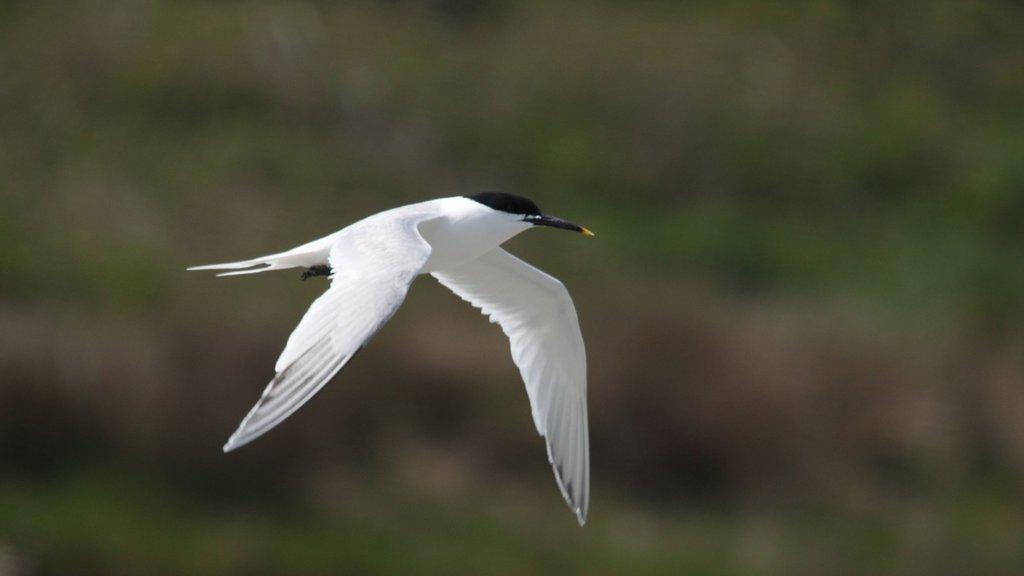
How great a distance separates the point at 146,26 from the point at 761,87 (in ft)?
17.8

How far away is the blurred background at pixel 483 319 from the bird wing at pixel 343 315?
4953 mm

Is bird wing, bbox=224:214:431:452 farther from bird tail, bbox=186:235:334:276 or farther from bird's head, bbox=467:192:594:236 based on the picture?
bird's head, bbox=467:192:594:236

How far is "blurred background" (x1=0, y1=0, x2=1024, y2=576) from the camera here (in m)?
11.2

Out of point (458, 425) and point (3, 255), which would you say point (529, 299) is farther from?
point (3, 255)

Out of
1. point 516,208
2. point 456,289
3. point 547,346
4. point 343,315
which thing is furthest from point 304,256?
point 547,346

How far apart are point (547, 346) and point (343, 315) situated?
2.16 meters

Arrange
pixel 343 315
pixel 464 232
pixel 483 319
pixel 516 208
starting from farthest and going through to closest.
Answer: pixel 483 319 < pixel 516 208 < pixel 464 232 < pixel 343 315

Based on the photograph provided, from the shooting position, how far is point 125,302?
11.9 metres

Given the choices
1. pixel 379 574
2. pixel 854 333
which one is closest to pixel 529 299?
pixel 379 574

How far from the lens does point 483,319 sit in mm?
11867

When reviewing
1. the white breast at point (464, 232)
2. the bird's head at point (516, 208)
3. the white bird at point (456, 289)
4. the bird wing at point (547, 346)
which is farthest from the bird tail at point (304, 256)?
the bird wing at point (547, 346)

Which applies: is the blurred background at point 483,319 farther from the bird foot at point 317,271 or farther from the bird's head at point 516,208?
the bird's head at point 516,208

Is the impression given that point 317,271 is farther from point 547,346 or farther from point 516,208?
point 547,346

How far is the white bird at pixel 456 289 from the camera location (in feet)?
16.9
